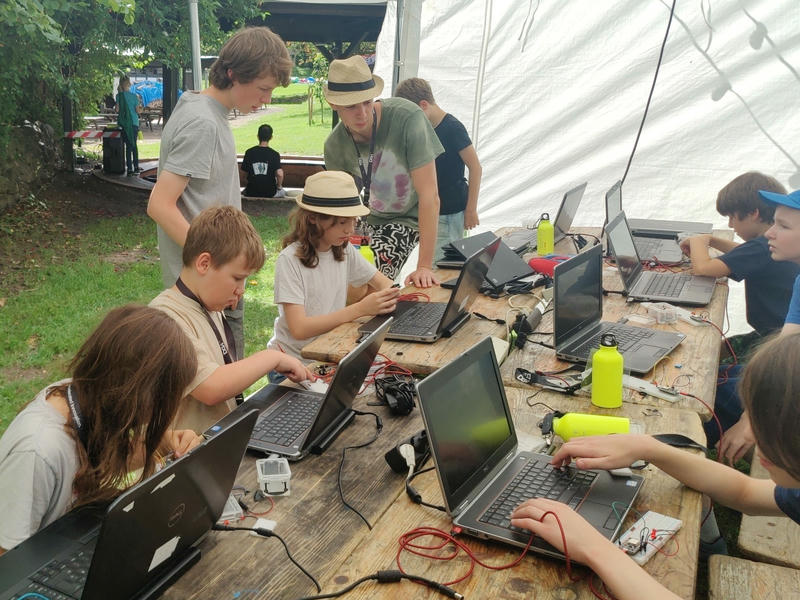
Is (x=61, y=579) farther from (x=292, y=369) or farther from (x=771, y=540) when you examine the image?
(x=771, y=540)

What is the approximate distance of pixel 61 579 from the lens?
5.05 ft

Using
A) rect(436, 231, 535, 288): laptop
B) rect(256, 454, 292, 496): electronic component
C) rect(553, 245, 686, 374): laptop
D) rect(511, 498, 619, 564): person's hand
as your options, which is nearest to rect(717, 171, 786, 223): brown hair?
rect(436, 231, 535, 288): laptop

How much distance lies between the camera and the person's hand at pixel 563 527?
1622 mm

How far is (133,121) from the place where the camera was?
533 inches

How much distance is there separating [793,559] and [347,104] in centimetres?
266

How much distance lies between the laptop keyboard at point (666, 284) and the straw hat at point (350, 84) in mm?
1736

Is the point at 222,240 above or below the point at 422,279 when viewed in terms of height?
above

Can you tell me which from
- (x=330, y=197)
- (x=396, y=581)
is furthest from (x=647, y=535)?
(x=330, y=197)

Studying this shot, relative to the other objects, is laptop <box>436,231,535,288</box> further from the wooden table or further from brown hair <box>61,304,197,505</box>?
brown hair <box>61,304,197,505</box>

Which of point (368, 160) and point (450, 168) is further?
point (450, 168)

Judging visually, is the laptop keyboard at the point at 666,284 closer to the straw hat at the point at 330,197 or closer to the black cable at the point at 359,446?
the straw hat at the point at 330,197

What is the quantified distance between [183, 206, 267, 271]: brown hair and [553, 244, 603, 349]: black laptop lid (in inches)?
43.0

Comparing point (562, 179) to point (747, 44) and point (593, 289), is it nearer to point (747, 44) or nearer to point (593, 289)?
point (747, 44)

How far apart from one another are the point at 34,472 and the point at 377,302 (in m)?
1.82
